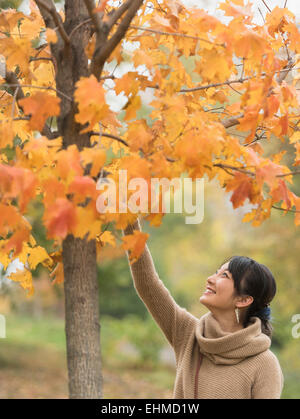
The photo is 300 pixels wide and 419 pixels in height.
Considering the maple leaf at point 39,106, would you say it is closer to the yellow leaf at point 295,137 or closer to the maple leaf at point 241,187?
the maple leaf at point 241,187

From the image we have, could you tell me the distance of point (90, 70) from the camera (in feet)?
6.16

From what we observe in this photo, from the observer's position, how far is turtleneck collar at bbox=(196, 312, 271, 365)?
2.10 meters

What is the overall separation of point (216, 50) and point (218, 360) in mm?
1179

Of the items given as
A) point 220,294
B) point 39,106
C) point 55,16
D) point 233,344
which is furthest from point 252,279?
point 55,16

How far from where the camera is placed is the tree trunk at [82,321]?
180 centimetres

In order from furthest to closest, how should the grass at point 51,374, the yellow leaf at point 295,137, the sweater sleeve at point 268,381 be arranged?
the grass at point 51,374
the yellow leaf at point 295,137
the sweater sleeve at point 268,381

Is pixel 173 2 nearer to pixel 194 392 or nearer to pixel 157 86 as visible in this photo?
pixel 157 86

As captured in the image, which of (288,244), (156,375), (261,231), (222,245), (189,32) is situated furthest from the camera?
(222,245)

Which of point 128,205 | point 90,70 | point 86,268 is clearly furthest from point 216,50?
point 86,268

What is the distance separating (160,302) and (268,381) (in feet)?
1.72

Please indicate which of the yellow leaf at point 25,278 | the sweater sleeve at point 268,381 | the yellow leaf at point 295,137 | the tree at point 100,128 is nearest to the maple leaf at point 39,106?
the tree at point 100,128

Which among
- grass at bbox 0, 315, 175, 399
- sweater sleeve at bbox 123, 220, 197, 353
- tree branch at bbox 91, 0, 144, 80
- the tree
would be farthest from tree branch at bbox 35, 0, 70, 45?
grass at bbox 0, 315, 175, 399

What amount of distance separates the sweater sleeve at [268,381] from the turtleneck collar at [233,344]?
0.20 feet

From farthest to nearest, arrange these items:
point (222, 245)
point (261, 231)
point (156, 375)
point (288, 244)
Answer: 1. point (222, 245)
2. point (156, 375)
3. point (261, 231)
4. point (288, 244)
